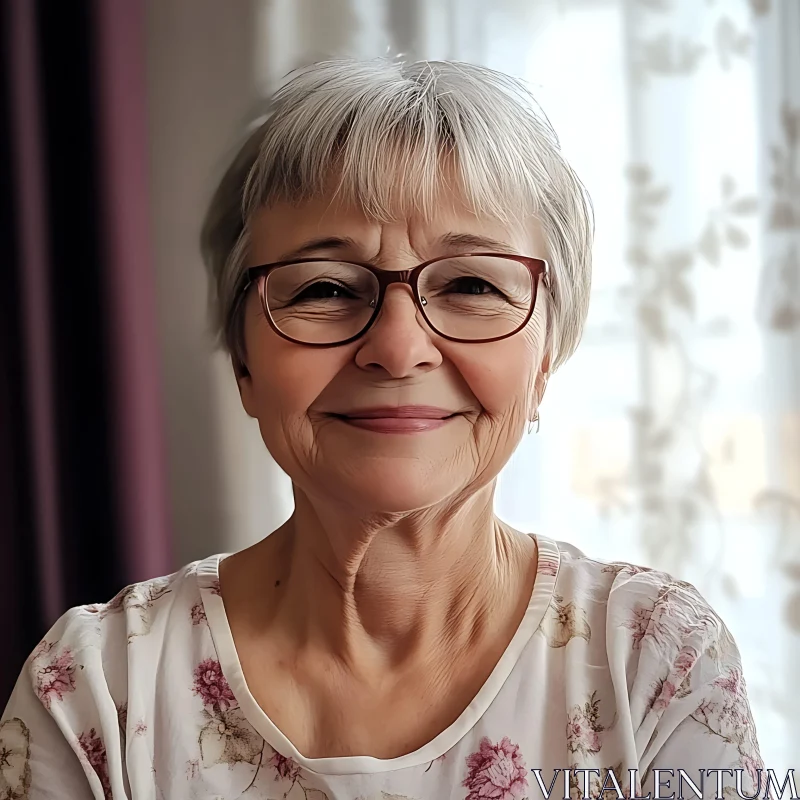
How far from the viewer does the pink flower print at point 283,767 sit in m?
1.04

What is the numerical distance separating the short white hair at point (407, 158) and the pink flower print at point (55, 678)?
A: 45cm

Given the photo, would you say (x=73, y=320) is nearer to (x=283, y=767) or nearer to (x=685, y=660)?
(x=283, y=767)

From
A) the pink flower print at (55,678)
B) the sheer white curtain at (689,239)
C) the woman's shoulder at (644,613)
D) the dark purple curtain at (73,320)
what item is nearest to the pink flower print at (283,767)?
the pink flower print at (55,678)

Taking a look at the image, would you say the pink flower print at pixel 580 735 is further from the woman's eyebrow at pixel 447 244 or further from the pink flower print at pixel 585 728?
the woman's eyebrow at pixel 447 244

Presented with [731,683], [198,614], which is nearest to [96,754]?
[198,614]

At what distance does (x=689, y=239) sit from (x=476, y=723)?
→ 3.83 feet

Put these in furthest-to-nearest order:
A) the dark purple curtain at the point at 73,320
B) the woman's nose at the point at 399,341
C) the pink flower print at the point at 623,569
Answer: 1. the dark purple curtain at the point at 73,320
2. the pink flower print at the point at 623,569
3. the woman's nose at the point at 399,341

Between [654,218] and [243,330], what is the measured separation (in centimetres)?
104

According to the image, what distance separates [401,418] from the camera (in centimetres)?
99

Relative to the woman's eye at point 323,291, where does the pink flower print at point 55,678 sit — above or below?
below

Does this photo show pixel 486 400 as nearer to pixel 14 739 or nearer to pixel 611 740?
pixel 611 740

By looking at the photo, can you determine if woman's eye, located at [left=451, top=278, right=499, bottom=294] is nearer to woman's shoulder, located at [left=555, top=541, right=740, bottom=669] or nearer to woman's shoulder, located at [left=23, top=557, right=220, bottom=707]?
woman's shoulder, located at [left=555, top=541, right=740, bottom=669]

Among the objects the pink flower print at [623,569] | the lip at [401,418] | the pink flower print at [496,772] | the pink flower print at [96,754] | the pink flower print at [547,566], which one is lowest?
the pink flower print at [496,772]

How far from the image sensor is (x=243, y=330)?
1135mm
